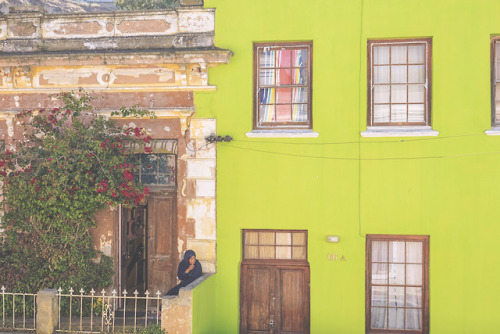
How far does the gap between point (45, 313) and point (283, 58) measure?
21.1 ft

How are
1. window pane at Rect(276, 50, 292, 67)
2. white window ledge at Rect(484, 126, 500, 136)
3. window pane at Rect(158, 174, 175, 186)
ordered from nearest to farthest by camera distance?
white window ledge at Rect(484, 126, 500, 136), window pane at Rect(276, 50, 292, 67), window pane at Rect(158, 174, 175, 186)

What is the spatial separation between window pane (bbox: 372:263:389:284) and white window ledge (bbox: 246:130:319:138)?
2.79m

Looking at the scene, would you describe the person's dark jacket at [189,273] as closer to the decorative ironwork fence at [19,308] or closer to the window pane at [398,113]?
the decorative ironwork fence at [19,308]

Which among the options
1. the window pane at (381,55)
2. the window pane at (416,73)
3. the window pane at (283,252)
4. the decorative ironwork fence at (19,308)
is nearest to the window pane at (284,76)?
the window pane at (381,55)

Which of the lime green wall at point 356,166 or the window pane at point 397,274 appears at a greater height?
the lime green wall at point 356,166

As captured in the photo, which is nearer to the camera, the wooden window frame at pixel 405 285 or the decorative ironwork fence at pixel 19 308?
Result: the decorative ironwork fence at pixel 19 308

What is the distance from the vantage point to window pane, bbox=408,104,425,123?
33.3 feet

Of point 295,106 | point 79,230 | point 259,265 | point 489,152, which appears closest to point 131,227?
point 79,230

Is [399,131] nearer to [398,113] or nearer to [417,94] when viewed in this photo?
[398,113]

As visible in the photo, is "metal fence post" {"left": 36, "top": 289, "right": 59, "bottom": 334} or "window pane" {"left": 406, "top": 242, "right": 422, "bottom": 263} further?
"window pane" {"left": 406, "top": 242, "right": 422, "bottom": 263}

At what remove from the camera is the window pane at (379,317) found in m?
10.1

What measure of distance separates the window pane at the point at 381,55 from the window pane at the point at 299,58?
1.36m

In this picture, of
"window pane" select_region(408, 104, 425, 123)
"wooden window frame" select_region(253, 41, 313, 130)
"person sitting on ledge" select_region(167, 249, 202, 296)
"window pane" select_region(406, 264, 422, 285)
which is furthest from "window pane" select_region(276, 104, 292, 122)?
"window pane" select_region(406, 264, 422, 285)

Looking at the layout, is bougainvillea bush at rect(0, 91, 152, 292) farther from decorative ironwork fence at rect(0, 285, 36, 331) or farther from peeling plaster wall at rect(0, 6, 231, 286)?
peeling plaster wall at rect(0, 6, 231, 286)
